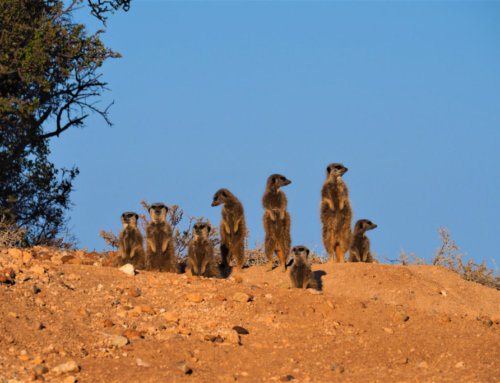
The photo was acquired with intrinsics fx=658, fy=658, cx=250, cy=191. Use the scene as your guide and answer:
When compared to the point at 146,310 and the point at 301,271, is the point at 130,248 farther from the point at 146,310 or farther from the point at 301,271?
the point at 301,271

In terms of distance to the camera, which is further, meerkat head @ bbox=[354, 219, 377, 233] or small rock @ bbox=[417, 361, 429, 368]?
Answer: meerkat head @ bbox=[354, 219, 377, 233]

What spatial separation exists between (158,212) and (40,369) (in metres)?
4.82

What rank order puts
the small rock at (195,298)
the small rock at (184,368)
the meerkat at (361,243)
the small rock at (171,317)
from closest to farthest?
the small rock at (184,368), the small rock at (171,317), the small rock at (195,298), the meerkat at (361,243)

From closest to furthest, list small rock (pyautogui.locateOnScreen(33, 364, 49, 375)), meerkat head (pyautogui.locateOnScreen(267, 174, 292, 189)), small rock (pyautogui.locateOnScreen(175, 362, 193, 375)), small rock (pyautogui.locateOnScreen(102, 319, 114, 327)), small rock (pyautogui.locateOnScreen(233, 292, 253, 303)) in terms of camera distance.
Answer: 1. small rock (pyautogui.locateOnScreen(33, 364, 49, 375))
2. small rock (pyautogui.locateOnScreen(175, 362, 193, 375))
3. small rock (pyautogui.locateOnScreen(102, 319, 114, 327))
4. small rock (pyautogui.locateOnScreen(233, 292, 253, 303))
5. meerkat head (pyautogui.locateOnScreen(267, 174, 292, 189))

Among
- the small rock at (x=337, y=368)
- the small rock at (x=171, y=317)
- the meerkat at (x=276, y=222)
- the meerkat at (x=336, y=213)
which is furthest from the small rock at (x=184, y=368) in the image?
the meerkat at (x=336, y=213)

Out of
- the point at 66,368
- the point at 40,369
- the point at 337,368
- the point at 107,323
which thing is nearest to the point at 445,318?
the point at 337,368

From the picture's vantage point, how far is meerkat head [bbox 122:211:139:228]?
11.2 metres

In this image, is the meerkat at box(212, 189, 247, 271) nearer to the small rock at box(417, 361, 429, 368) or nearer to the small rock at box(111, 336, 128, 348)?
the small rock at box(111, 336, 128, 348)

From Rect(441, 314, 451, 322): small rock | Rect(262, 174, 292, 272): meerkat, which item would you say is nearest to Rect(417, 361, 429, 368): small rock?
Rect(441, 314, 451, 322): small rock

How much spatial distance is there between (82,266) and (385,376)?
5.07 metres

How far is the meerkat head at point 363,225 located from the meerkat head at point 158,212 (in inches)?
165

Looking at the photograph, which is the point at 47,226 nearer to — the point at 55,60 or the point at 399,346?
the point at 55,60

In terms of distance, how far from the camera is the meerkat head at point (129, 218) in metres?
11.2

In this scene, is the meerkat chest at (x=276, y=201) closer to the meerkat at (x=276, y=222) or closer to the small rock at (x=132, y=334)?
the meerkat at (x=276, y=222)
